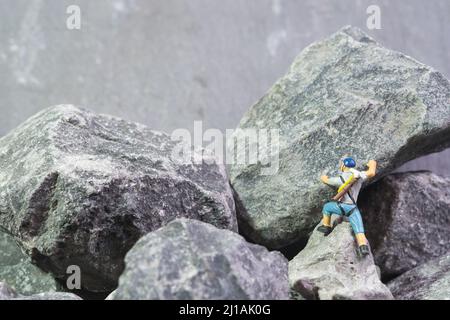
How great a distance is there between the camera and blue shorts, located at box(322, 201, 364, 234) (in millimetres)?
2847

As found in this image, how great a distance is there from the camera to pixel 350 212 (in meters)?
2.90

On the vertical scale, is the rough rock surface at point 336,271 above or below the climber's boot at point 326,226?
below

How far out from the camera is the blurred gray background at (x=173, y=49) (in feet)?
19.5

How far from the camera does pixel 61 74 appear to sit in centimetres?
598

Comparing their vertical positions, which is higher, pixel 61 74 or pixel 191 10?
pixel 191 10

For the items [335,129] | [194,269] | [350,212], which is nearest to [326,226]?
[350,212]

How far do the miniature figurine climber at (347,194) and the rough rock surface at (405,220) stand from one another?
0.62m

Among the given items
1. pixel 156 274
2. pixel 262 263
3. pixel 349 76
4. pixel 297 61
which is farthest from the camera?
pixel 297 61

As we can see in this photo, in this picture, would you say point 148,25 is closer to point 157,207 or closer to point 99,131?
point 99,131

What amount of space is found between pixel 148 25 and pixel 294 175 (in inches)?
144

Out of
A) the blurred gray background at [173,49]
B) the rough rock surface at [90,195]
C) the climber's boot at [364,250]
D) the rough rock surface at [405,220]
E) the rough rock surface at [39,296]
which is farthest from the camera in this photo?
the blurred gray background at [173,49]

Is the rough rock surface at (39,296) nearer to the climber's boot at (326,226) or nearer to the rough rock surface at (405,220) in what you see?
the climber's boot at (326,226)

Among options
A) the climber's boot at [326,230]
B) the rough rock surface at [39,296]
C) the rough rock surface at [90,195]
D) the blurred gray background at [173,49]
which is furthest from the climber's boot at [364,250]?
the blurred gray background at [173,49]
